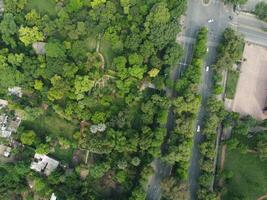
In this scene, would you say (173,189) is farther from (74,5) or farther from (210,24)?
(74,5)

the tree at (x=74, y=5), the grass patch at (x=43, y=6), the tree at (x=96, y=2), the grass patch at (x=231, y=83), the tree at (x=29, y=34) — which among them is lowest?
the grass patch at (x=231, y=83)

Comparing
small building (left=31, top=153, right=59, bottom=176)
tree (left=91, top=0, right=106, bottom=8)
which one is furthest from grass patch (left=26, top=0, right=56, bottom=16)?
small building (left=31, top=153, right=59, bottom=176)

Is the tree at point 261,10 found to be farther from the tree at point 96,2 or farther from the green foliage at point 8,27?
the green foliage at point 8,27

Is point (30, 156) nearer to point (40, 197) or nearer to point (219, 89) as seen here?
point (40, 197)

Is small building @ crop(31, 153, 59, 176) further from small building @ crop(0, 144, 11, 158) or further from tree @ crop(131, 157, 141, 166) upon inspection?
tree @ crop(131, 157, 141, 166)

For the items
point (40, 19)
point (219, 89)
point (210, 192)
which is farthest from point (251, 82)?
point (40, 19)

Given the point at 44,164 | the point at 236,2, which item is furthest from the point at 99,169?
the point at 236,2

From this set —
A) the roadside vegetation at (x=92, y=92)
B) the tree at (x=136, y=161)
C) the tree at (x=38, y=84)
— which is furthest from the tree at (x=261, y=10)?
the tree at (x=38, y=84)
